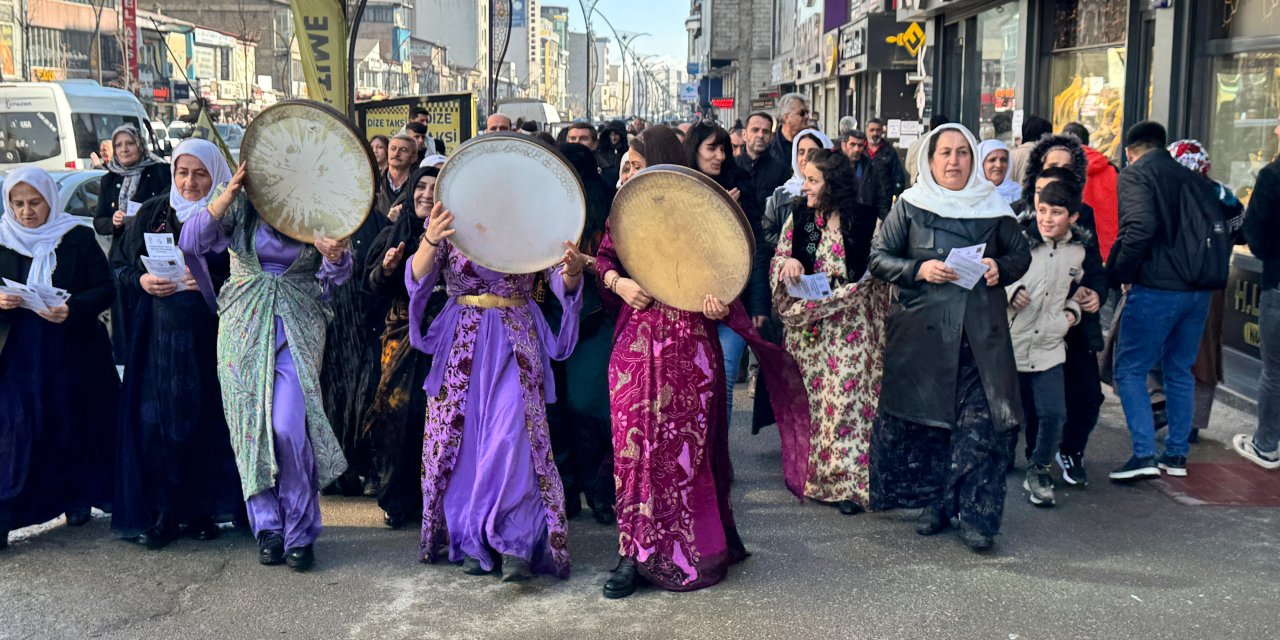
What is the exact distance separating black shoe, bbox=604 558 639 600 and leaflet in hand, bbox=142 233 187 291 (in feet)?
7.13

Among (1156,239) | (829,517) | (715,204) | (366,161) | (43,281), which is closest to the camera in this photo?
(715,204)

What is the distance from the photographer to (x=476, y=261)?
493 cm

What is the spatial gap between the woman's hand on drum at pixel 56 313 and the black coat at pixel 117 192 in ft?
8.09

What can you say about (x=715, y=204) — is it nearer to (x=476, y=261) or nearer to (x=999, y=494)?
(x=476, y=261)

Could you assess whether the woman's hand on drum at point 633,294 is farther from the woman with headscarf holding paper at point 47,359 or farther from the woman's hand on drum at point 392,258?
the woman with headscarf holding paper at point 47,359

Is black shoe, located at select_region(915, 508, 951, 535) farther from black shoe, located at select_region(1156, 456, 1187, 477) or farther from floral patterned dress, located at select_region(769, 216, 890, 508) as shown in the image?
black shoe, located at select_region(1156, 456, 1187, 477)

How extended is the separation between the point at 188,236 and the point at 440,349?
1122 mm

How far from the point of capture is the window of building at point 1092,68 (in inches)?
494

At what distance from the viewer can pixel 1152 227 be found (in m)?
6.45

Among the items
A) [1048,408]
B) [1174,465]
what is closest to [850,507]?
[1048,408]

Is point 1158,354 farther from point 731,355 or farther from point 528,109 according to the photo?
point 528,109

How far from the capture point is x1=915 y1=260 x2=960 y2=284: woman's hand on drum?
5336 mm

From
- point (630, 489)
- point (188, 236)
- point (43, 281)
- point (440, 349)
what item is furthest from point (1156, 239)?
point (43, 281)

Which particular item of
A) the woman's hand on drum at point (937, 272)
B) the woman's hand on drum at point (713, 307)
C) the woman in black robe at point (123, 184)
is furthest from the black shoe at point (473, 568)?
the woman in black robe at point (123, 184)
